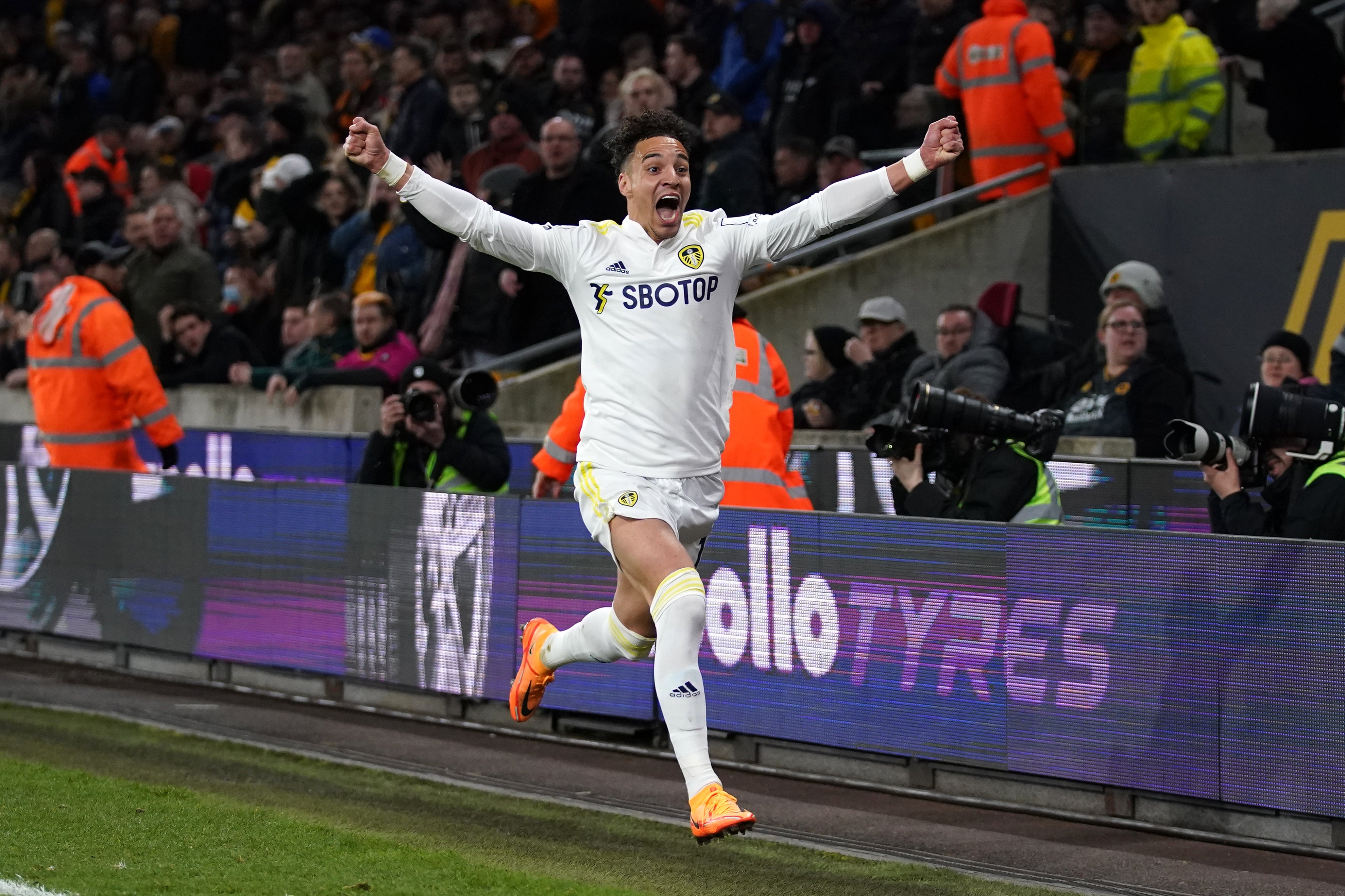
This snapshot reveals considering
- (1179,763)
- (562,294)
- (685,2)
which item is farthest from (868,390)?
(685,2)

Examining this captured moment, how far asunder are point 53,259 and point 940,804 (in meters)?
11.7

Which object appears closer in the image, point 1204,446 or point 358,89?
point 1204,446

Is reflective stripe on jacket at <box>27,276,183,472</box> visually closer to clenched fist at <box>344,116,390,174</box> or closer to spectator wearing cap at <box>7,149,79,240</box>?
clenched fist at <box>344,116,390,174</box>

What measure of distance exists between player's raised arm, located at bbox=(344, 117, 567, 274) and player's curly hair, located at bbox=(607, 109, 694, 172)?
350 millimetres

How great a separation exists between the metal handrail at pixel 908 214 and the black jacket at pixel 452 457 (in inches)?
142

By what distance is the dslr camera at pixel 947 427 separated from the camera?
777cm

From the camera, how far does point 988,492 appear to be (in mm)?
8031

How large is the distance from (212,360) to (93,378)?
7.62 feet

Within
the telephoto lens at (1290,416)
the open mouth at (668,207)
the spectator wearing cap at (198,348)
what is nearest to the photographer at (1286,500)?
the telephoto lens at (1290,416)

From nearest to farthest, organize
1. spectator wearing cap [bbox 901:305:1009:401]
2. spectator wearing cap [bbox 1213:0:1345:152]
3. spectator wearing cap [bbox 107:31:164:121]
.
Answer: spectator wearing cap [bbox 901:305:1009:401]
spectator wearing cap [bbox 1213:0:1345:152]
spectator wearing cap [bbox 107:31:164:121]

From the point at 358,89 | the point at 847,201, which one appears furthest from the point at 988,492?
the point at 358,89

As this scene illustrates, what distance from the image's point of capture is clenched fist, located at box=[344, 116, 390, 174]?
20.1 feet

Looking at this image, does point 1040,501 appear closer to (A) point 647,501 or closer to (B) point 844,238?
(A) point 647,501

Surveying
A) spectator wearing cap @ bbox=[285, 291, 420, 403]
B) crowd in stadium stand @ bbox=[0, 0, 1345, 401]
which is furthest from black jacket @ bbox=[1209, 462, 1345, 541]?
spectator wearing cap @ bbox=[285, 291, 420, 403]
